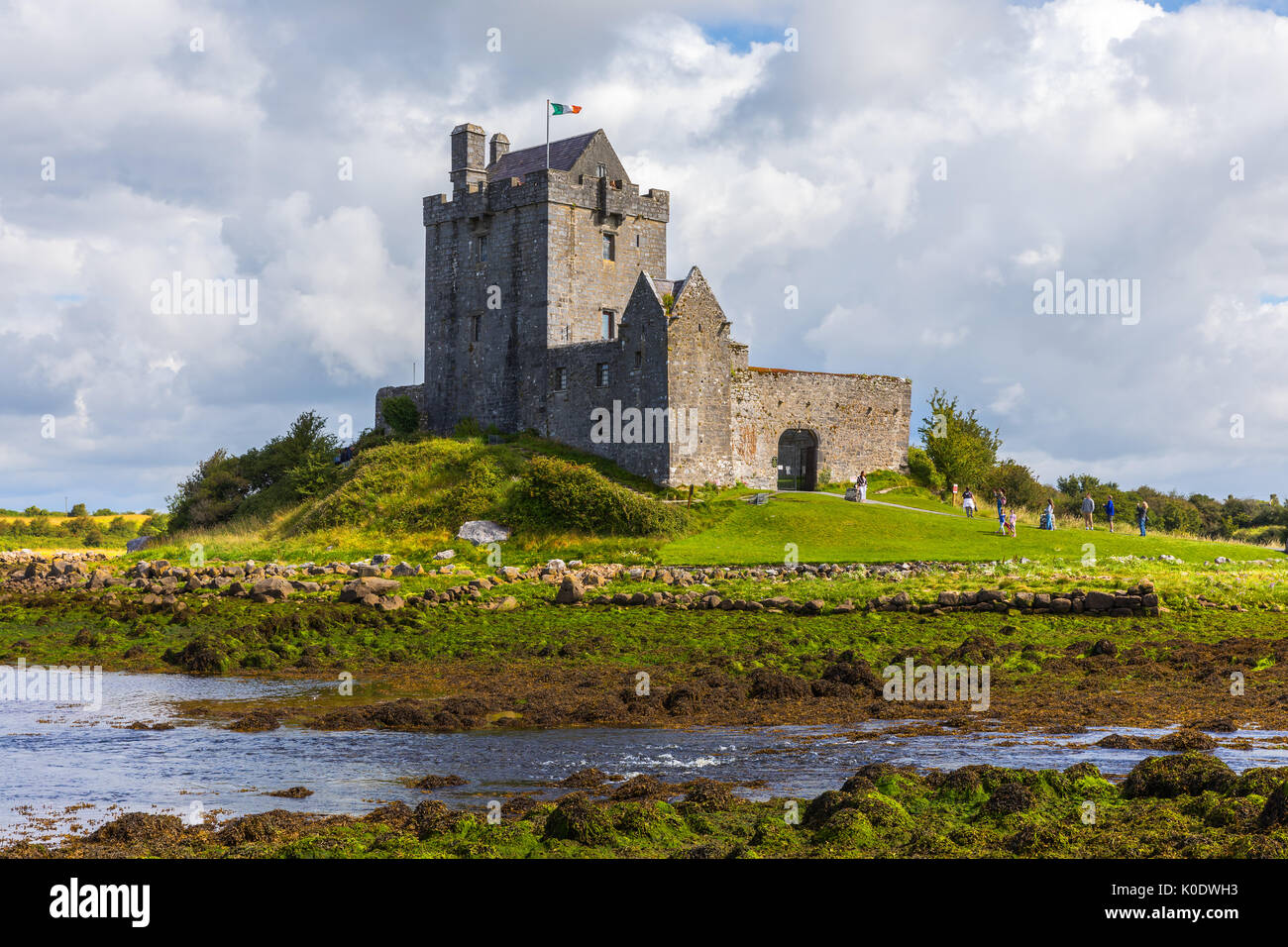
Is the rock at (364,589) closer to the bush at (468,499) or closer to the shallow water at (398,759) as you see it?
the shallow water at (398,759)

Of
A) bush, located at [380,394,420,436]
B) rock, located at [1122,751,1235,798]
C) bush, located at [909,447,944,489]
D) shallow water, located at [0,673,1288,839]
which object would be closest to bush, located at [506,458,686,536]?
bush, located at [909,447,944,489]

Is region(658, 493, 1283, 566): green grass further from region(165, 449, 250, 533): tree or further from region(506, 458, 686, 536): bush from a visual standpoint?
region(165, 449, 250, 533): tree

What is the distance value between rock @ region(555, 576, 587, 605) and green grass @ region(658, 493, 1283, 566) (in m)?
6.82

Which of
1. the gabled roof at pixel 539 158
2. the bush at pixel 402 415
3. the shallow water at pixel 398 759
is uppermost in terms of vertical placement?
the gabled roof at pixel 539 158

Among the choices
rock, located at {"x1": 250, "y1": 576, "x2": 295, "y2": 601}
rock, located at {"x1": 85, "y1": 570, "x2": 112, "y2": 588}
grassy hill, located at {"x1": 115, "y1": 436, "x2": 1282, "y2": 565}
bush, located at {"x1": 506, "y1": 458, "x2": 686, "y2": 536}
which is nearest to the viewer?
rock, located at {"x1": 250, "y1": 576, "x2": 295, "y2": 601}

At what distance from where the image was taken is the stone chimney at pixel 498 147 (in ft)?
202

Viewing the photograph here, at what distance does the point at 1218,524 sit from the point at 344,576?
218 feet

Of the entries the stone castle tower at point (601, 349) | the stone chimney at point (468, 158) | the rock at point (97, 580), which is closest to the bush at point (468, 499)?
the stone castle tower at point (601, 349)

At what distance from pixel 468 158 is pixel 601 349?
566 inches

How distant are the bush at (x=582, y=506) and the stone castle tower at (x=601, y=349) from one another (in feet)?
16.0

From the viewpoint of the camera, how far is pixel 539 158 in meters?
58.9

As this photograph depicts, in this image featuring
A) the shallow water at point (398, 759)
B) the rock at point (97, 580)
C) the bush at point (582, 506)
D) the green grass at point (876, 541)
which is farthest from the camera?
the bush at point (582, 506)

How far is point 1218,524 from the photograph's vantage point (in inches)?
3255

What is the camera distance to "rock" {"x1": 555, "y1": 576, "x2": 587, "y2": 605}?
31469mm
